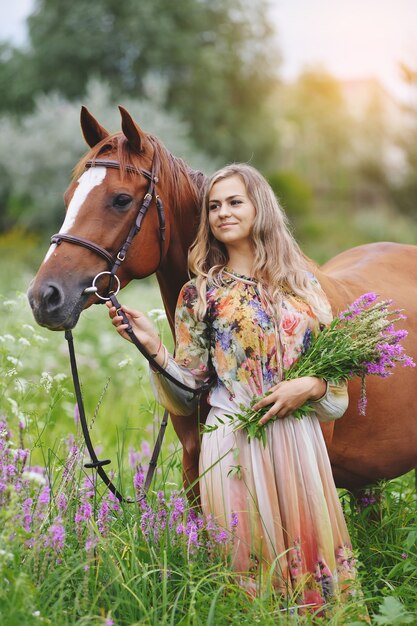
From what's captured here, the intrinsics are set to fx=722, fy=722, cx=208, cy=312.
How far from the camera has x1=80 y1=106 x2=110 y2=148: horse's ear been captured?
2.91m

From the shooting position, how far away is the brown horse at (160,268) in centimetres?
267

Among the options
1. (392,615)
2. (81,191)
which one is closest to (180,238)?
(81,191)

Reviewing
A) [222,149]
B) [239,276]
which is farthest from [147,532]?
[222,149]

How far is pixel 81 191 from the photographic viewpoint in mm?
2773

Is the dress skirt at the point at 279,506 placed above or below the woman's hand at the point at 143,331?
below

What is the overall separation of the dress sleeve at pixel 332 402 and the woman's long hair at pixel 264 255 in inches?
11.6

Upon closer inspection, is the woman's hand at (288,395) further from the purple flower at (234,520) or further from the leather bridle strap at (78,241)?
the leather bridle strap at (78,241)

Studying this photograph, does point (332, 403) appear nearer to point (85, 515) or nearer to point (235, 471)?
point (235, 471)

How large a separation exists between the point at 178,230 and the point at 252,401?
834 mm

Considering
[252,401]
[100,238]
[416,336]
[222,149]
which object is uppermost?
[222,149]

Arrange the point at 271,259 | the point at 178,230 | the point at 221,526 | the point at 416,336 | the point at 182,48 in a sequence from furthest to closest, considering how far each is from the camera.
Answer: the point at 182,48, the point at 416,336, the point at 178,230, the point at 271,259, the point at 221,526

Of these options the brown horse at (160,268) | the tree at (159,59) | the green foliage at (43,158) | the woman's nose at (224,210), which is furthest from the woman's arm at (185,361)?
the tree at (159,59)

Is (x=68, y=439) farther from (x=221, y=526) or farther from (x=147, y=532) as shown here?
(x=221, y=526)

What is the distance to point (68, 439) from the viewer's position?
3.88m
